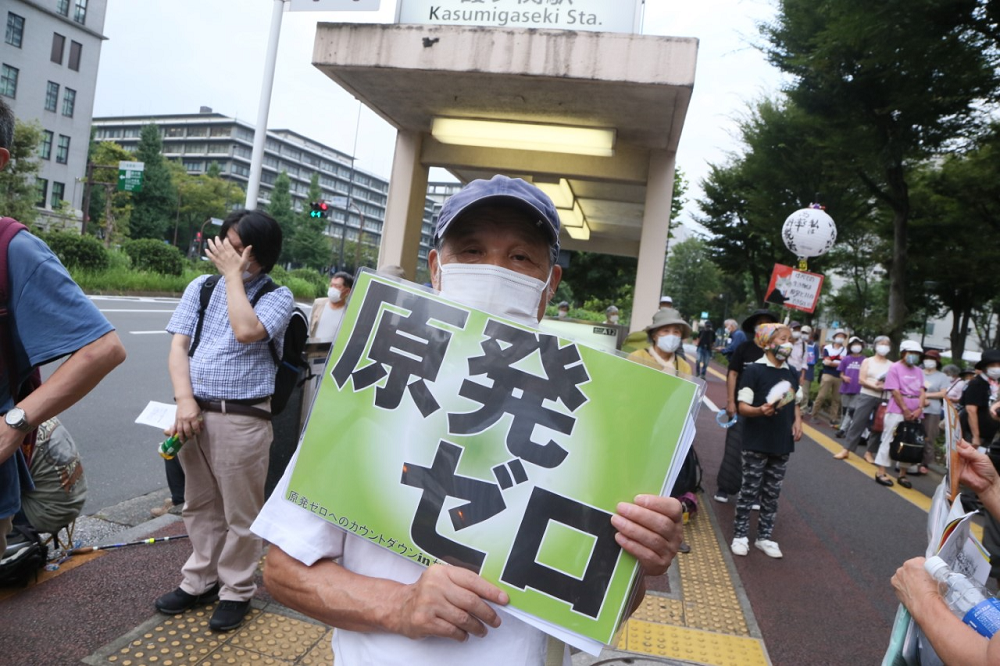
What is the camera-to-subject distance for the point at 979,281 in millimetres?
19250

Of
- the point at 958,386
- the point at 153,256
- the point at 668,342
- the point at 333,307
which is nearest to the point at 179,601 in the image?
the point at 668,342

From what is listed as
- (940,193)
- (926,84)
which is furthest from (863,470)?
(940,193)

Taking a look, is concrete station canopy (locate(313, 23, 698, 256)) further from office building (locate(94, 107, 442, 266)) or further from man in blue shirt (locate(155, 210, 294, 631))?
office building (locate(94, 107, 442, 266))

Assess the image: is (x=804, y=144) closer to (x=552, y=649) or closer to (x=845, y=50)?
(x=845, y=50)

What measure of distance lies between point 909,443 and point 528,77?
266 inches

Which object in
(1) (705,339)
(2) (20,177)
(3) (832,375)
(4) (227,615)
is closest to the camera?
(4) (227,615)

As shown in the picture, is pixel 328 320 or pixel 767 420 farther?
pixel 328 320

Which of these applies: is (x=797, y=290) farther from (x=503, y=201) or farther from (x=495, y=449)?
(x=495, y=449)

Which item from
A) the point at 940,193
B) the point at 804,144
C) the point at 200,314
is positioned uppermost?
the point at 804,144

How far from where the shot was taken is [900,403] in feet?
27.3

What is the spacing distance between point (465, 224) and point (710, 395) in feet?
55.8

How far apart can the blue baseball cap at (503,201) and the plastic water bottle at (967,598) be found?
56.9 inches

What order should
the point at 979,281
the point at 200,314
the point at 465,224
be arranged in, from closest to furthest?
1. the point at 465,224
2. the point at 200,314
3. the point at 979,281

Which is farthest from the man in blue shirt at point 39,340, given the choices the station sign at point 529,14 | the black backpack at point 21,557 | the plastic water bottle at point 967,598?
the station sign at point 529,14
